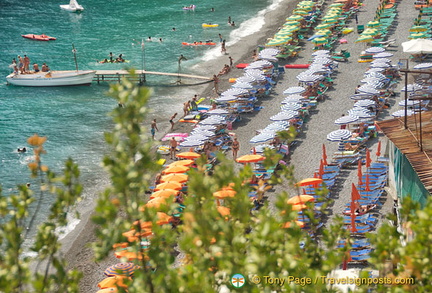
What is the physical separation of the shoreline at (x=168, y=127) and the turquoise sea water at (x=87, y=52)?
1433 mm

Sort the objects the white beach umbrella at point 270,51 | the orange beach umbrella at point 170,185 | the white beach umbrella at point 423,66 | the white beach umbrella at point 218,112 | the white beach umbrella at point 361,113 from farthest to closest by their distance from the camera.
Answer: the white beach umbrella at point 270,51, the white beach umbrella at point 423,66, the white beach umbrella at point 218,112, the white beach umbrella at point 361,113, the orange beach umbrella at point 170,185

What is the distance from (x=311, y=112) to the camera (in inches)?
1602

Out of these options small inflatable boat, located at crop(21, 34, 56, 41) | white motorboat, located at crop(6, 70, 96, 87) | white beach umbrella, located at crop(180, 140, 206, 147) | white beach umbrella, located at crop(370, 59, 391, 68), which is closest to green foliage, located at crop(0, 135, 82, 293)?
white beach umbrella, located at crop(180, 140, 206, 147)

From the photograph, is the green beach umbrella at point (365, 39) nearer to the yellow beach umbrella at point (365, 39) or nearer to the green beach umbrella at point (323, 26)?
the yellow beach umbrella at point (365, 39)

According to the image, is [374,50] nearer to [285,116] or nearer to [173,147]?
[285,116]

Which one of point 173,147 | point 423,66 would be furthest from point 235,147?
point 423,66

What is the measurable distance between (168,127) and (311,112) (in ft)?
29.3

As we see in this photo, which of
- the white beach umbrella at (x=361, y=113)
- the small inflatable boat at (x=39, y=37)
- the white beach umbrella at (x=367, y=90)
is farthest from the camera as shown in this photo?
the small inflatable boat at (x=39, y=37)

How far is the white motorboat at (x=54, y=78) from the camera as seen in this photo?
5184cm

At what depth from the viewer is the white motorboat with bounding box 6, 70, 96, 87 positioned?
51.8m

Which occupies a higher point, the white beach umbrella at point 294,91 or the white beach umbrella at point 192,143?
the white beach umbrella at point 294,91

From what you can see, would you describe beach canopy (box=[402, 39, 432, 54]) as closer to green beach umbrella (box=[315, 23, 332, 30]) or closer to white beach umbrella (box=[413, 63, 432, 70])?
white beach umbrella (box=[413, 63, 432, 70])

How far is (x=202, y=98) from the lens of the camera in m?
45.3

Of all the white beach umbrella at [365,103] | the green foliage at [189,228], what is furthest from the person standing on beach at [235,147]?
the green foliage at [189,228]
